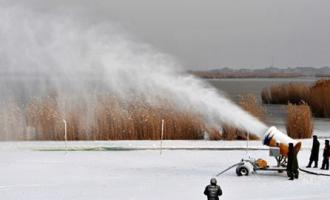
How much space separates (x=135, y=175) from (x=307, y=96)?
1202 inches

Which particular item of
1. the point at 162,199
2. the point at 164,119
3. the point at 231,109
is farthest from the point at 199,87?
the point at 162,199

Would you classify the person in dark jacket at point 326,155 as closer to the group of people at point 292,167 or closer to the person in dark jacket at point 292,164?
the group of people at point 292,167

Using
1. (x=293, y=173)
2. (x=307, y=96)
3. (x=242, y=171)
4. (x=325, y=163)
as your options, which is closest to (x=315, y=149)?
(x=325, y=163)

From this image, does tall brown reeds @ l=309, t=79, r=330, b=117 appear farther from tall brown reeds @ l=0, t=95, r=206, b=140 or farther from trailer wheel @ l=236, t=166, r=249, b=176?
trailer wheel @ l=236, t=166, r=249, b=176

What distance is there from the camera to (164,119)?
22031 mm

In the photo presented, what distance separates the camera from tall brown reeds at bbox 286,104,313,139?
74.3 ft

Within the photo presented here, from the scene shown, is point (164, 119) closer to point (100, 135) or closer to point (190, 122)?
point (190, 122)

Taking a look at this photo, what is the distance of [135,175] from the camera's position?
13.7 m

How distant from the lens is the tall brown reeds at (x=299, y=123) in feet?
74.3

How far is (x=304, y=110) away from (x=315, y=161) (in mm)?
7821

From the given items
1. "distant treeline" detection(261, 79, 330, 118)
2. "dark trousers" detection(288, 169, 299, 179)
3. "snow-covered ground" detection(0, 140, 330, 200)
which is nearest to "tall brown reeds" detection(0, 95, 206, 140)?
"snow-covered ground" detection(0, 140, 330, 200)

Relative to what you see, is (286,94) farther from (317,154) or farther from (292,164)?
(292,164)

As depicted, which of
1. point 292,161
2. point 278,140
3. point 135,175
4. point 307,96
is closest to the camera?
point 292,161

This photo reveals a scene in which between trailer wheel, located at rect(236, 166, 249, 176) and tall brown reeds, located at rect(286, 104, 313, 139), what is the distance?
935 cm
